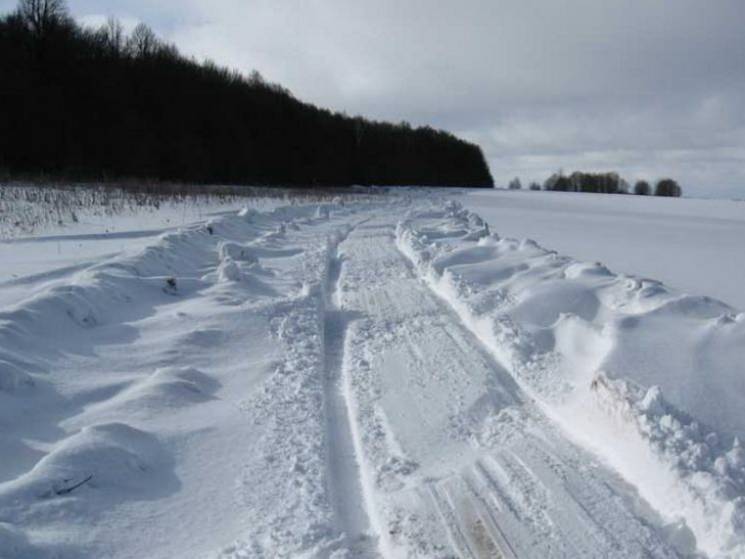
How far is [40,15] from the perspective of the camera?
3778cm

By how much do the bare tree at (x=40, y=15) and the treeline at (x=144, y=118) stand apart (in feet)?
0.20

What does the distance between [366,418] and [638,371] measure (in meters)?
1.83

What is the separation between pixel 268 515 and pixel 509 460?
1.31 meters

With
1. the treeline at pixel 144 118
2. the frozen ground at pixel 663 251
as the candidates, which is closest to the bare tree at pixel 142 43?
the treeline at pixel 144 118

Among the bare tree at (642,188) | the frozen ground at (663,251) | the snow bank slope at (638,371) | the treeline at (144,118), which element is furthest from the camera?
the bare tree at (642,188)

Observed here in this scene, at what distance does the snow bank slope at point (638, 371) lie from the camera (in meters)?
2.91

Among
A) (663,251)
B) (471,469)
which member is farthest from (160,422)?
(663,251)

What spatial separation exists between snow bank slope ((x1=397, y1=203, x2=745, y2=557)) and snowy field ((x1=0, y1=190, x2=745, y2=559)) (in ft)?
0.05

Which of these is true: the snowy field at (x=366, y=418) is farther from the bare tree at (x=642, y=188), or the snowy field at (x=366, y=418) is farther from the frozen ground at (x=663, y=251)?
the bare tree at (x=642, y=188)

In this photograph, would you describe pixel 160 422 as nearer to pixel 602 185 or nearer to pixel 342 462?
pixel 342 462

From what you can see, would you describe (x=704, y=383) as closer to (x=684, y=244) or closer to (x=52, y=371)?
(x=52, y=371)

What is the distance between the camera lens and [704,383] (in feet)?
12.7

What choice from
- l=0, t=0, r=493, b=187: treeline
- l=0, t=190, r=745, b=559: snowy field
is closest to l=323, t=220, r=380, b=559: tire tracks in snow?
l=0, t=190, r=745, b=559: snowy field

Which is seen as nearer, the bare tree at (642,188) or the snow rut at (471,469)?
the snow rut at (471,469)
